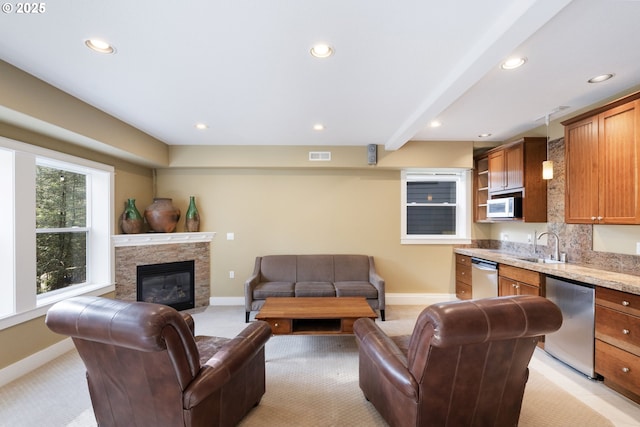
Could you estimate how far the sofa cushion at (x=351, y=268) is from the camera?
171 inches

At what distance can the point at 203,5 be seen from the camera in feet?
4.99

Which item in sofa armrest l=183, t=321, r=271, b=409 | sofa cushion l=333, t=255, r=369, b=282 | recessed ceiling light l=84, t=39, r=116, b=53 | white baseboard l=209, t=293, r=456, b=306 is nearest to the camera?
sofa armrest l=183, t=321, r=271, b=409

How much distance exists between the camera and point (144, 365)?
4.55 feet

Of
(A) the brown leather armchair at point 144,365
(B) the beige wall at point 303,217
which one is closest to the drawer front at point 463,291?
(B) the beige wall at point 303,217

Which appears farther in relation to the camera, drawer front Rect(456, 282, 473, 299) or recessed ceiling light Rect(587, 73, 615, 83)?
drawer front Rect(456, 282, 473, 299)

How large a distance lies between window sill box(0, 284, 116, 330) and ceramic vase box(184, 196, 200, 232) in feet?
4.21

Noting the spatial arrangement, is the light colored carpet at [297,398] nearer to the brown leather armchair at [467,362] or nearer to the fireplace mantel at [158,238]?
the brown leather armchair at [467,362]

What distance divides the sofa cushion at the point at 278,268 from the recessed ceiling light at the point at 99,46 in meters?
3.22

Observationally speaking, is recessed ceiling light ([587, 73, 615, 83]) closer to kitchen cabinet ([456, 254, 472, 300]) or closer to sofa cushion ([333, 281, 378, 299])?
kitchen cabinet ([456, 254, 472, 300])

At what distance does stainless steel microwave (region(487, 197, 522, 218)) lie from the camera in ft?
11.8

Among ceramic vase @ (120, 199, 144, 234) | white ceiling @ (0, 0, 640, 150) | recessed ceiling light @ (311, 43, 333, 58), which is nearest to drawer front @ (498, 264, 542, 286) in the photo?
white ceiling @ (0, 0, 640, 150)

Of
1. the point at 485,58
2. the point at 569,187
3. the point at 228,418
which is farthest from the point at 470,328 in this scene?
the point at 569,187

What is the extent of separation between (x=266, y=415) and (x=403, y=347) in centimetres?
113

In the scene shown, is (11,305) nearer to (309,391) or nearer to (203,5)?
(309,391)
